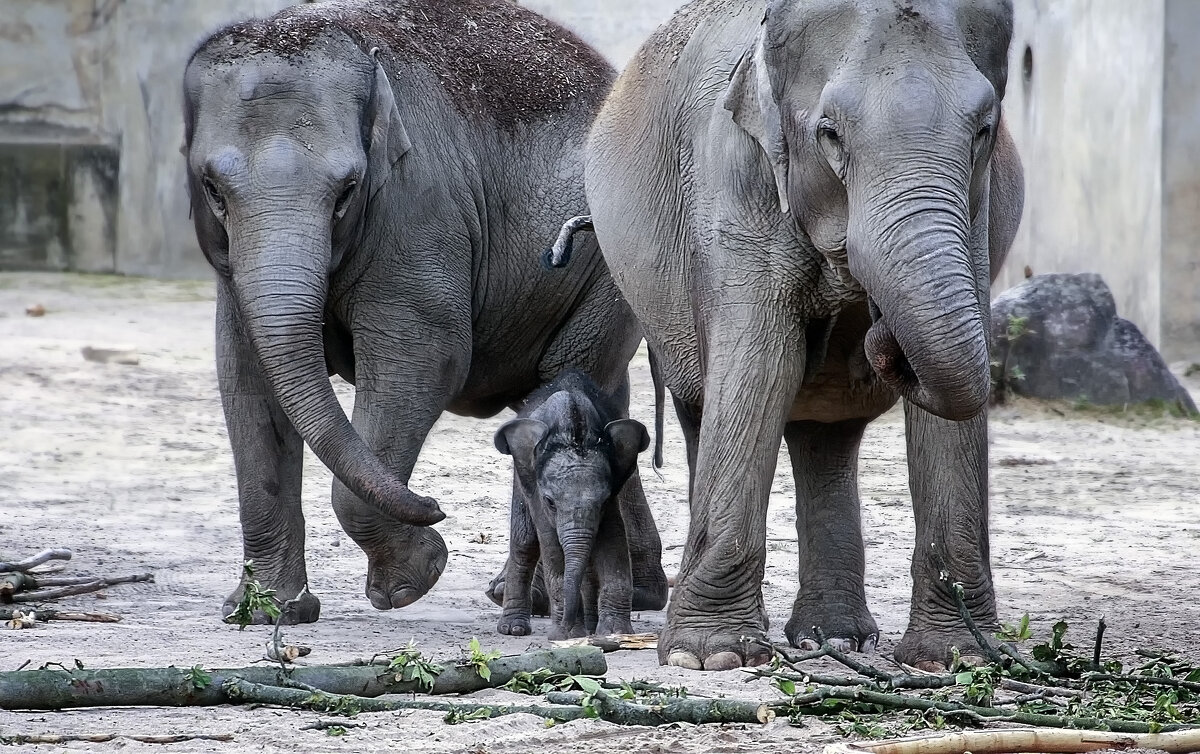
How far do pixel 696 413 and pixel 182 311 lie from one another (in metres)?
9.19

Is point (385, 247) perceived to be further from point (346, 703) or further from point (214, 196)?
point (346, 703)

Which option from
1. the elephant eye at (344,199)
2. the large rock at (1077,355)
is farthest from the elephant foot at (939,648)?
the large rock at (1077,355)

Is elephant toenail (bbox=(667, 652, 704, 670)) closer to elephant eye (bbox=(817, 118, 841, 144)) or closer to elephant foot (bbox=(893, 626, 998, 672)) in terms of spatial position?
elephant foot (bbox=(893, 626, 998, 672))

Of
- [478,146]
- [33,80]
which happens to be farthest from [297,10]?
[33,80]

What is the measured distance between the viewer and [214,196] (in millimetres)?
6184

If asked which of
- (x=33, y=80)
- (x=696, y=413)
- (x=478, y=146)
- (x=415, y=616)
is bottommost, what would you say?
(x=415, y=616)

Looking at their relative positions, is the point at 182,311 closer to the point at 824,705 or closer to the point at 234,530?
the point at 234,530

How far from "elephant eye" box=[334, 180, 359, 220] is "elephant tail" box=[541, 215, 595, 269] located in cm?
68

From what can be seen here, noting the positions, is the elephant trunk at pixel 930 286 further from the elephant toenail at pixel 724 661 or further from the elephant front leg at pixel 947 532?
the elephant toenail at pixel 724 661

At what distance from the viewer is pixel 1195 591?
22.7 ft

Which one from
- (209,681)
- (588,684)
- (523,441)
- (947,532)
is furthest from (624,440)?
(209,681)

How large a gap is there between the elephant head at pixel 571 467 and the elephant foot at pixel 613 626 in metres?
0.12

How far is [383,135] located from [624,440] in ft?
4.40

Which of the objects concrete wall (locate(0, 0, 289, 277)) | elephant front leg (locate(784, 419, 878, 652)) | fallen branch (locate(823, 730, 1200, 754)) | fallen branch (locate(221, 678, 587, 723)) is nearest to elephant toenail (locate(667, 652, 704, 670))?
elephant front leg (locate(784, 419, 878, 652))
